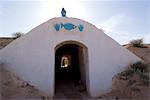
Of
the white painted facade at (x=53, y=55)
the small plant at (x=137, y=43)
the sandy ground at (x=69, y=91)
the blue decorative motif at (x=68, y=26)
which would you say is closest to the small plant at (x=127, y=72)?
the sandy ground at (x=69, y=91)

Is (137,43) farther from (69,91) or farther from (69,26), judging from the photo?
(69,26)

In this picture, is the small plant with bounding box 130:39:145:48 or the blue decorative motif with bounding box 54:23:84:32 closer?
the blue decorative motif with bounding box 54:23:84:32

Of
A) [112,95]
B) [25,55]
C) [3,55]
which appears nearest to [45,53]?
[25,55]

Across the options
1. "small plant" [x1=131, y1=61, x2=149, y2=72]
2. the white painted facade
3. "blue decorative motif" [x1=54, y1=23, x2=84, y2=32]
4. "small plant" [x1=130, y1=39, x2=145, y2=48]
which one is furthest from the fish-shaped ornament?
"small plant" [x1=130, y1=39, x2=145, y2=48]

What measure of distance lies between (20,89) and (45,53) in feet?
9.80

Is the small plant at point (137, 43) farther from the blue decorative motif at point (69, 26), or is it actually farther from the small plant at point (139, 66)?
the blue decorative motif at point (69, 26)

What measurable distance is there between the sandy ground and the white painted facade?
0.58 meters

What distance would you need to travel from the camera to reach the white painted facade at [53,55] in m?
14.8

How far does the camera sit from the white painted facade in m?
14.8

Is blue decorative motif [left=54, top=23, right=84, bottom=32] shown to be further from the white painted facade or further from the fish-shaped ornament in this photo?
the white painted facade

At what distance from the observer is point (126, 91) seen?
570 inches

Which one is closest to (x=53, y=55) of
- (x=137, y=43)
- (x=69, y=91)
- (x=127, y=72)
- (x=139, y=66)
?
(x=69, y=91)

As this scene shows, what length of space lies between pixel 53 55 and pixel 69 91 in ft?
10.7

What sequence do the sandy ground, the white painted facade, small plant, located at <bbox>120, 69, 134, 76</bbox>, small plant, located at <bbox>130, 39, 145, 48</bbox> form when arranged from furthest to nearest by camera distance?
small plant, located at <bbox>130, 39, 145, 48</bbox>
small plant, located at <bbox>120, 69, 134, 76</bbox>
the white painted facade
the sandy ground
